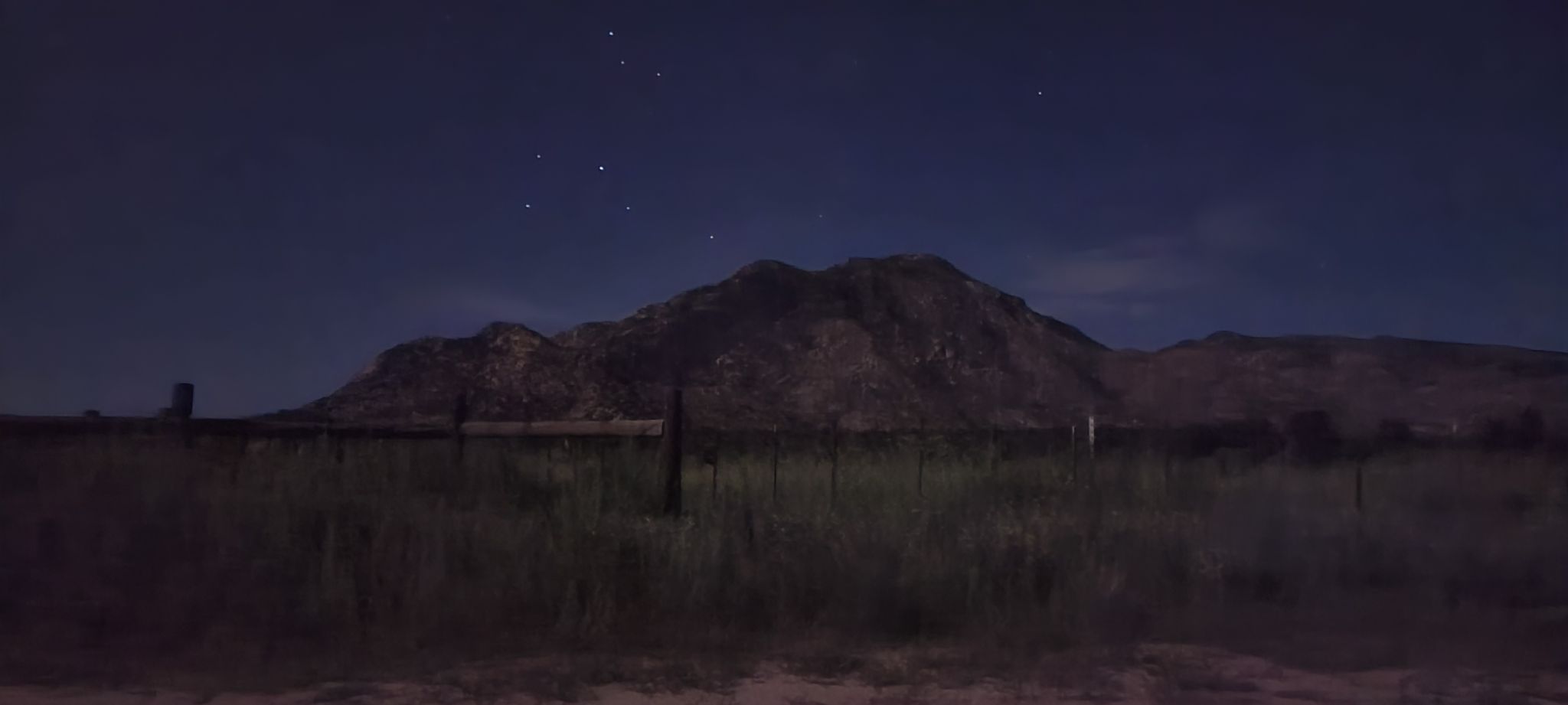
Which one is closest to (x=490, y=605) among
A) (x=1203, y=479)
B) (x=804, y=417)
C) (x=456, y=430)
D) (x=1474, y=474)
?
(x=456, y=430)

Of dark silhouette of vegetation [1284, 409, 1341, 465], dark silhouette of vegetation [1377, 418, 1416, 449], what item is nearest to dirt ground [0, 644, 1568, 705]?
dark silhouette of vegetation [1284, 409, 1341, 465]

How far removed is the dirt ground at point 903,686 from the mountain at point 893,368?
115 ft

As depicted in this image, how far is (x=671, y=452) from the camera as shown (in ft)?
40.1

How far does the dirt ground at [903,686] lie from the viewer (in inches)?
305

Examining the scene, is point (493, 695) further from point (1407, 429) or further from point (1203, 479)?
point (1407, 429)

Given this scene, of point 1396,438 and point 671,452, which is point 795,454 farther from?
point 671,452

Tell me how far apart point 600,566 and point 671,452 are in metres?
2.29

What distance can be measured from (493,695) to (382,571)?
8.07ft

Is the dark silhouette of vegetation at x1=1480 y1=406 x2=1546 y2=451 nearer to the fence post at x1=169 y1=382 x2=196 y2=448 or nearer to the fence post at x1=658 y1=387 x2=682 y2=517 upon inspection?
the fence post at x1=658 y1=387 x2=682 y2=517

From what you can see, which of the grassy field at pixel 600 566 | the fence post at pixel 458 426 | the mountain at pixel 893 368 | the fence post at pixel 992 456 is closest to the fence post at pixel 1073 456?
the fence post at pixel 992 456

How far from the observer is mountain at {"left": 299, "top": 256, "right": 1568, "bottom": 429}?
50.1 metres

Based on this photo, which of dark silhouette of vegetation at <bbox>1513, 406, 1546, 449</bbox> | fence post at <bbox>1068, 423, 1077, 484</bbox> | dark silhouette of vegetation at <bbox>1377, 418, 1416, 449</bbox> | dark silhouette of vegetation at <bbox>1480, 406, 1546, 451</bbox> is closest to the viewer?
fence post at <bbox>1068, 423, 1077, 484</bbox>

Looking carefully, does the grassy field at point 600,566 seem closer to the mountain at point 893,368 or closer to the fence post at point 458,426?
the fence post at point 458,426

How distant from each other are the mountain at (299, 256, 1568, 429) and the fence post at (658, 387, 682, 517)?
112 ft
